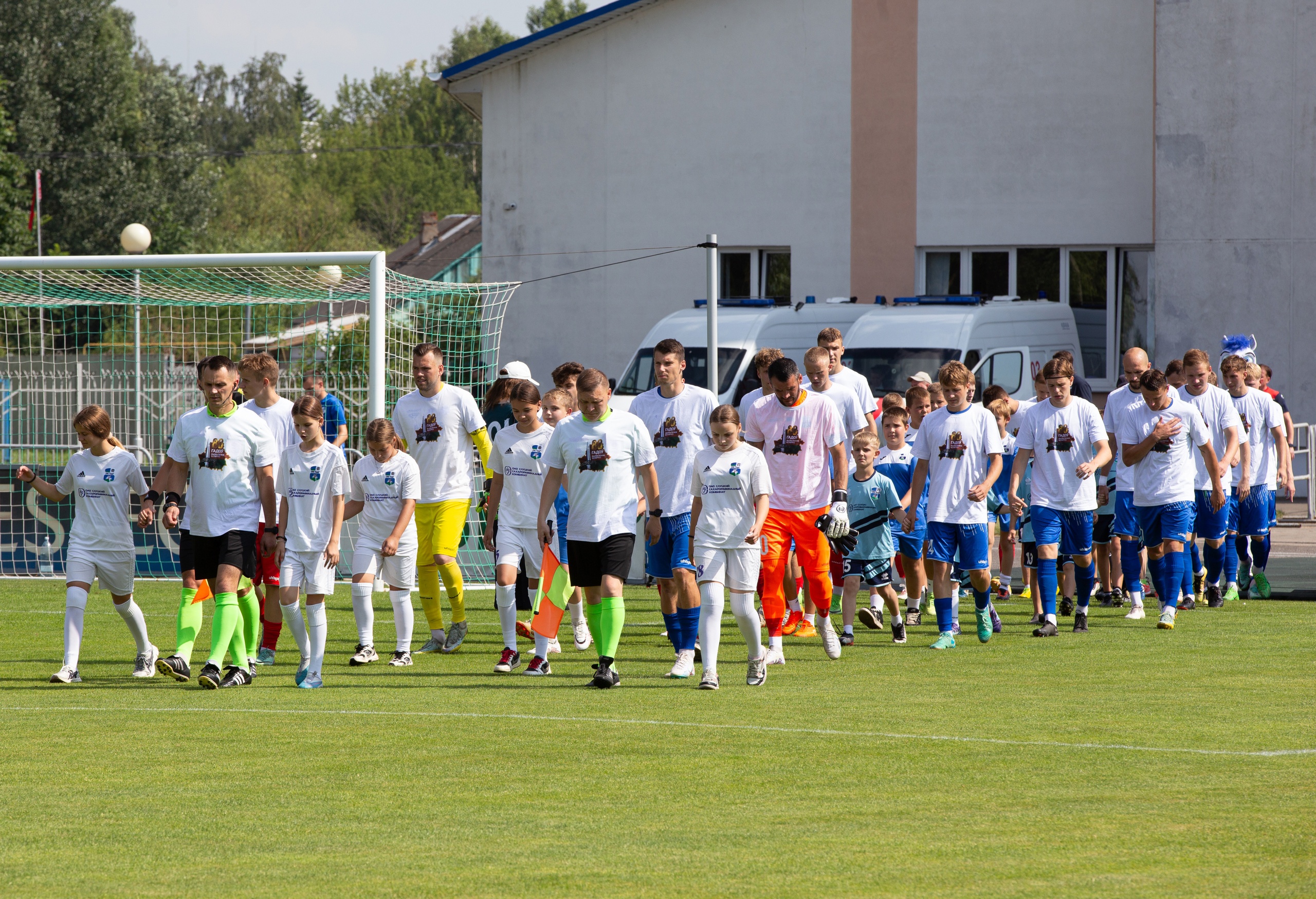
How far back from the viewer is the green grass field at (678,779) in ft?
17.0

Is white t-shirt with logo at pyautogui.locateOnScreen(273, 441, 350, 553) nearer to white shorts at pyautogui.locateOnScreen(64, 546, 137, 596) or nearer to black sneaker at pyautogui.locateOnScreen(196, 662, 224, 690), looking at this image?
black sneaker at pyautogui.locateOnScreen(196, 662, 224, 690)

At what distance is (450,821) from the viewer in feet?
19.5

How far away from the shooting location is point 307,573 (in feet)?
30.7

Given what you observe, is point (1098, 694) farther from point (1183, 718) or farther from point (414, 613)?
point (414, 613)

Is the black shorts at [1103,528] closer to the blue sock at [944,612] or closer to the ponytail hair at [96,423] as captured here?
the blue sock at [944,612]

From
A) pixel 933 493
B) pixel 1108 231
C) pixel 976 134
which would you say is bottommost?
pixel 933 493

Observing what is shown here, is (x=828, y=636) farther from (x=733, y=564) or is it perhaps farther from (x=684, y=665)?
(x=733, y=564)

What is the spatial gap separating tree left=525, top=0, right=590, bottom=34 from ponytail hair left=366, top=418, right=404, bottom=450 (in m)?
81.7

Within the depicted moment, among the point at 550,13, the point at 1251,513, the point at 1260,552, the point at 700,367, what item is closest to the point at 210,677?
the point at 1251,513

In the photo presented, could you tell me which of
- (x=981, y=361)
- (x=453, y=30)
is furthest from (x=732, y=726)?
(x=453, y=30)

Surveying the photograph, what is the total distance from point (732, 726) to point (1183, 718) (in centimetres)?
224

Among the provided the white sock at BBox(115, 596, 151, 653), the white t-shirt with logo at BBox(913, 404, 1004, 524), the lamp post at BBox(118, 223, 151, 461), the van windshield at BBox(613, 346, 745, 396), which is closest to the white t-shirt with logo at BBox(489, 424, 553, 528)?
the white sock at BBox(115, 596, 151, 653)

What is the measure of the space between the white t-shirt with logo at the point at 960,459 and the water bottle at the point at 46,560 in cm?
954

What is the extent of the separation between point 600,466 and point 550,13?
277 feet
